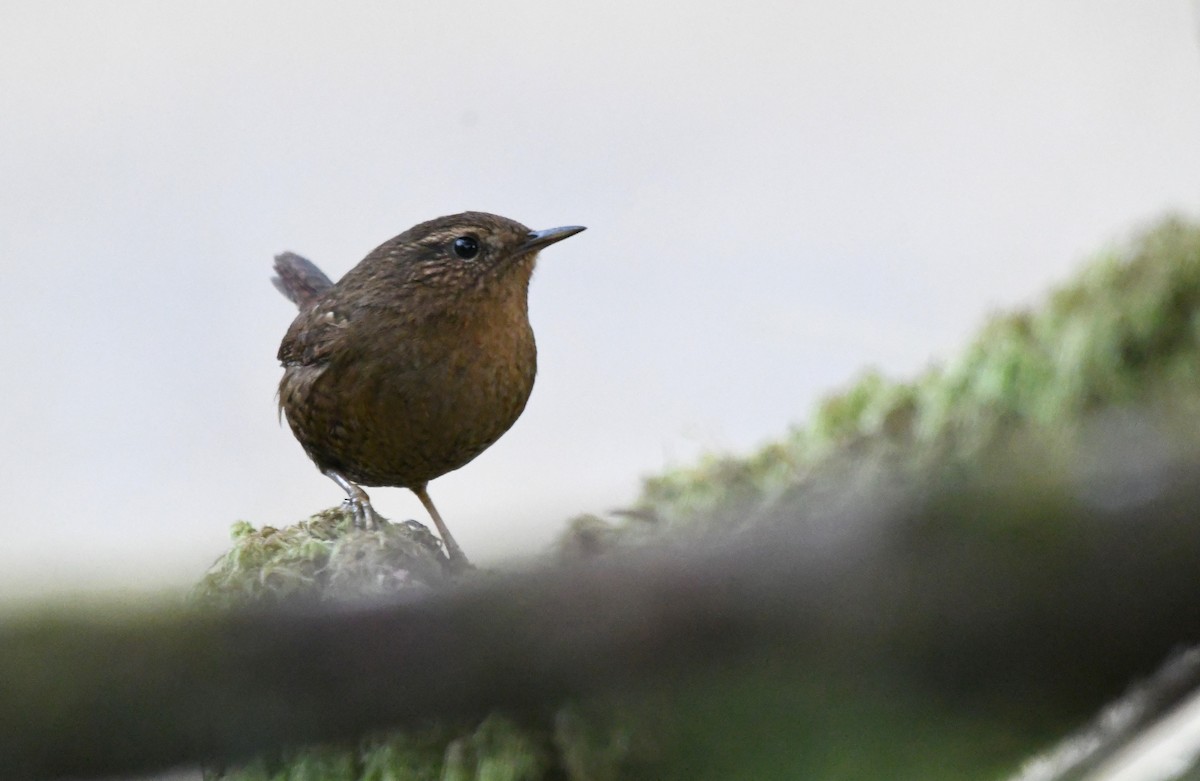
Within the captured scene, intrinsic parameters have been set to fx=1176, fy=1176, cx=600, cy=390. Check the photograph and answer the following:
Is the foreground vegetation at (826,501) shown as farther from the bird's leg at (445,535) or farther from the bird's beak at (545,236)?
the bird's beak at (545,236)

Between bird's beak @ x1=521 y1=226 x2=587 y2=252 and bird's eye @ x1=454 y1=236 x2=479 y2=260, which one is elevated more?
bird's eye @ x1=454 y1=236 x2=479 y2=260

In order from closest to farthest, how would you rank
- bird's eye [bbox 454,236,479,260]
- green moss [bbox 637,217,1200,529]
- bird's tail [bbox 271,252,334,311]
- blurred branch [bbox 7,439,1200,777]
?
blurred branch [bbox 7,439,1200,777] < green moss [bbox 637,217,1200,529] < bird's eye [bbox 454,236,479,260] < bird's tail [bbox 271,252,334,311]

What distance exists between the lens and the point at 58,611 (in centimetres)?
76

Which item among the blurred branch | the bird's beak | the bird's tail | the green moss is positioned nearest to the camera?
the blurred branch

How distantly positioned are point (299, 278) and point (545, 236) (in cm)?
77

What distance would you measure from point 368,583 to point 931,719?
70cm

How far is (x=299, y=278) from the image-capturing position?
92.5 inches

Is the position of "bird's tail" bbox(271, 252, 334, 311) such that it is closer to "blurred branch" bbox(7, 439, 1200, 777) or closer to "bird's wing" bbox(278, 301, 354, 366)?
"bird's wing" bbox(278, 301, 354, 366)

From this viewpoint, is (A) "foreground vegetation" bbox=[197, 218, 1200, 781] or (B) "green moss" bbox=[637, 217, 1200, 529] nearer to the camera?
(A) "foreground vegetation" bbox=[197, 218, 1200, 781]

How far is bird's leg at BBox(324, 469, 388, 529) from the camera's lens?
1.74 m

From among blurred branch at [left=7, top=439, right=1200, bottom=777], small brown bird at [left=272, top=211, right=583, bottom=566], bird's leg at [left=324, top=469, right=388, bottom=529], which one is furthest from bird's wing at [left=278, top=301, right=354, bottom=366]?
blurred branch at [left=7, top=439, right=1200, bottom=777]

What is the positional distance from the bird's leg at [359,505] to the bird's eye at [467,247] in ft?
1.36

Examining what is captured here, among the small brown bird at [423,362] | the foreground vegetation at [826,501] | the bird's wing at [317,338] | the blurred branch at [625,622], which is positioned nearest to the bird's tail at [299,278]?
the bird's wing at [317,338]

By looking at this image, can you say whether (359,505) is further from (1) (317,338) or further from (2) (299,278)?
(2) (299,278)
